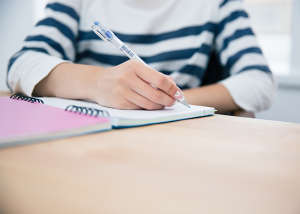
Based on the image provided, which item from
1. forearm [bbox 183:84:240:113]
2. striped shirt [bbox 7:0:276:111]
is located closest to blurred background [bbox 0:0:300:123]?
striped shirt [bbox 7:0:276:111]

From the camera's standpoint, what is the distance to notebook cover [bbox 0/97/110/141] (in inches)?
11.4

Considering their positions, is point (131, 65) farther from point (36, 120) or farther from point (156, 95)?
point (36, 120)

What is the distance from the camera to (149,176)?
21 centimetres

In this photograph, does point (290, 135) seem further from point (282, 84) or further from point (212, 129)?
point (282, 84)

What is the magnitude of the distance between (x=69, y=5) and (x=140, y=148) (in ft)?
2.41

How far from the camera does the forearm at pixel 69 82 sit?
1.71ft

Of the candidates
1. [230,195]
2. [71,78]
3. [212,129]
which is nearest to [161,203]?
[230,195]

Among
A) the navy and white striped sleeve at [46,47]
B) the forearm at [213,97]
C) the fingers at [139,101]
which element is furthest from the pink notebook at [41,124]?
the forearm at [213,97]

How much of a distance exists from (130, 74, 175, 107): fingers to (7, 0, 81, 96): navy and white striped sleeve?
264mm

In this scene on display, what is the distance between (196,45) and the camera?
89cm

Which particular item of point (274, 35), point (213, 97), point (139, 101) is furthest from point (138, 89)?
point (274, 35)

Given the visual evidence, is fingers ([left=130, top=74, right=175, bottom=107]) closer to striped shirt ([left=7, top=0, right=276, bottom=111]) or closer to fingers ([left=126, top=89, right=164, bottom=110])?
fingers ([left=126, top=89, right=164, bottom=110])

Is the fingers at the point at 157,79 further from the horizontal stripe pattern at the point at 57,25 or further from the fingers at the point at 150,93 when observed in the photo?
the horizontal stripe pattern at the point at 57,25

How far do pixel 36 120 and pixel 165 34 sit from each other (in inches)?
25.5
